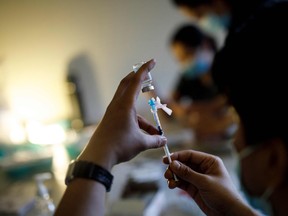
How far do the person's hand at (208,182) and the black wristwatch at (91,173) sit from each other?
167 millimetres

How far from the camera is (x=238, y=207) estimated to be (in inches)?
23.7

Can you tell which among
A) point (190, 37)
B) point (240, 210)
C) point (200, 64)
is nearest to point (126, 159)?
point (240, 210)

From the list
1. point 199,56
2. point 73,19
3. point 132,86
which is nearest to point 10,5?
point 73,19

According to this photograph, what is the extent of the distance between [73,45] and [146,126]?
1593 millimetres

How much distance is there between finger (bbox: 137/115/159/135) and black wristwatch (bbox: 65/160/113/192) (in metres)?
0.12

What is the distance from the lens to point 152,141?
54cm

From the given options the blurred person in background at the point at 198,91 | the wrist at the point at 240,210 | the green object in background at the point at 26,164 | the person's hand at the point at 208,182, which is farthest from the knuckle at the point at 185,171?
the green object in background at the point at 26,164

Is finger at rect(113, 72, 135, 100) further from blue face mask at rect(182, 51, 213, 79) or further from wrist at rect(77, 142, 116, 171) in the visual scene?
blue face mask at rect(182, 51, 213, 79)

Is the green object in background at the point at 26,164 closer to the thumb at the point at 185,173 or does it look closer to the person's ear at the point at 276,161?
the thumb at the point at 185,173

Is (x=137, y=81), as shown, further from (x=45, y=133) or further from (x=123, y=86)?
(x=45, y=133)

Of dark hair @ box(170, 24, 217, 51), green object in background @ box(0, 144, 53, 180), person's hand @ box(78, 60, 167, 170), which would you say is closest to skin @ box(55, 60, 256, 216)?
person's hand @ box(78, 60, 167, 170)

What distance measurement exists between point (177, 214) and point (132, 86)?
0.52m

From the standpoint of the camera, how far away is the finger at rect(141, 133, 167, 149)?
1.72 ft

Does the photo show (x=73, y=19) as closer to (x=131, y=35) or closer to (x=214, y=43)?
(x=131, y=35)
